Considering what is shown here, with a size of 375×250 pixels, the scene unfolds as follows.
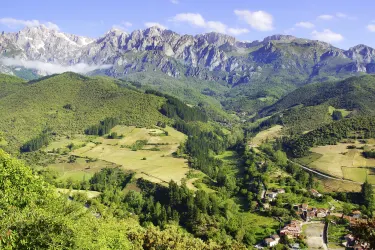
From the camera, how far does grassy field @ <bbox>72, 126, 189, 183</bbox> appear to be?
120 m

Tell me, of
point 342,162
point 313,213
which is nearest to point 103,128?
point 342,162

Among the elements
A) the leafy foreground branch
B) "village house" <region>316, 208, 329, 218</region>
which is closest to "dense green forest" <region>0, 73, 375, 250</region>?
the leafy foreground branch

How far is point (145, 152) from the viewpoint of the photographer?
150 meters

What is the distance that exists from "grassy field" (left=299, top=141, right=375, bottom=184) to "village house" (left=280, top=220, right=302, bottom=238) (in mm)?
40868

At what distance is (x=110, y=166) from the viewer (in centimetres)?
12650

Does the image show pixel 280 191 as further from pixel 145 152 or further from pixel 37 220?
pixel 37 220

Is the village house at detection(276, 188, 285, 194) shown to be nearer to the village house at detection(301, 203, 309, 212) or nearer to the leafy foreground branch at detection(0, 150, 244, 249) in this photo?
the village house at detection(301, 203, 309, 212)

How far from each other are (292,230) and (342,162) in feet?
185

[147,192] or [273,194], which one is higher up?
[273,194]

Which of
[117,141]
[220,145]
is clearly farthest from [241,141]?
[117,141]

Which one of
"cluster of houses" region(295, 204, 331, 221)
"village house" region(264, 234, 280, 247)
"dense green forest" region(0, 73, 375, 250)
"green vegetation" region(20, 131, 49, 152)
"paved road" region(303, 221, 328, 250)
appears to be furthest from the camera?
"green vegetation" region(20, 131, 49, 152)

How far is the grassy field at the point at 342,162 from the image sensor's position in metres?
113

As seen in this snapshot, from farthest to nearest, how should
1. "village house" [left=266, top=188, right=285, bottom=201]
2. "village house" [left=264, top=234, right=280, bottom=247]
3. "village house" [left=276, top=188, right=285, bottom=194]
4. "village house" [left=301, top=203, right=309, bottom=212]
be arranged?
"village house" [left=276, top=188, right=285, bottom=194]
"village house" [left=266, top=188, right=285, bottom=201]
"village house" [left=301, top=203, right=309, bottom=212]
"village house" [left=264, top=234, right=280, bottom=247]

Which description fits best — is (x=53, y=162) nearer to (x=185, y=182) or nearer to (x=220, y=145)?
(x=185, y=182)
